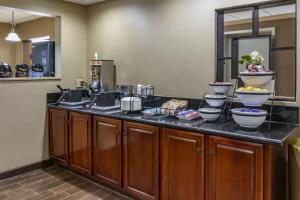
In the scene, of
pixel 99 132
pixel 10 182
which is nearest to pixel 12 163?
pixel 10 182

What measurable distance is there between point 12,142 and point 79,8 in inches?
89.3

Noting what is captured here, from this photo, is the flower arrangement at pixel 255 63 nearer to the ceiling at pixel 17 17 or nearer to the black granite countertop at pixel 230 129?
the black granite countertop at pixel 230 129

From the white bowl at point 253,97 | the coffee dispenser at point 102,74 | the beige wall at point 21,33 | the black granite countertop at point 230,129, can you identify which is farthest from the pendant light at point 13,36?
the white bowl at point 253,97

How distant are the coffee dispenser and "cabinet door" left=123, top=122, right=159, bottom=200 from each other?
1147 mm

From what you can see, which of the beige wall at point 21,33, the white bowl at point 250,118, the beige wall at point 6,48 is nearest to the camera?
the white bowl at point 250,118

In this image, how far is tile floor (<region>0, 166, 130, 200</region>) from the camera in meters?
3.02

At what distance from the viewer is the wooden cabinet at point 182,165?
7.36 ft

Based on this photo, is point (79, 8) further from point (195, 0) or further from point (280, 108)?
point (280, 108)

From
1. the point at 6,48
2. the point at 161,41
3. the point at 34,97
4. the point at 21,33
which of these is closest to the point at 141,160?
the point at 161,41

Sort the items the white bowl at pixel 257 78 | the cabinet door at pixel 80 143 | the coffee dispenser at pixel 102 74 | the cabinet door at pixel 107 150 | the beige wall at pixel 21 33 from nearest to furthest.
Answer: the white bowl at pixel 257 78 → the cabinet door at pixel 107 150 → the cabinet door at pixel 80 143 → the coffee dispenser at pixel 102 74 → the beige wall at pixel 21 33

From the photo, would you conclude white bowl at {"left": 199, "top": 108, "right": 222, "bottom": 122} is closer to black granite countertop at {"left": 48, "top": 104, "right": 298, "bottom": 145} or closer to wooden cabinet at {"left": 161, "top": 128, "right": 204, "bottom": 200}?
black granite countertop at {"left": 48, "top": 104, "right": 298, "bottom": 145}

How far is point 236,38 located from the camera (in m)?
2.91

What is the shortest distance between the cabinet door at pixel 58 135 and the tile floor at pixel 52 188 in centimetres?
24

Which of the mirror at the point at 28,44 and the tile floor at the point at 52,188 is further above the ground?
the mirror at the point at 28,44
